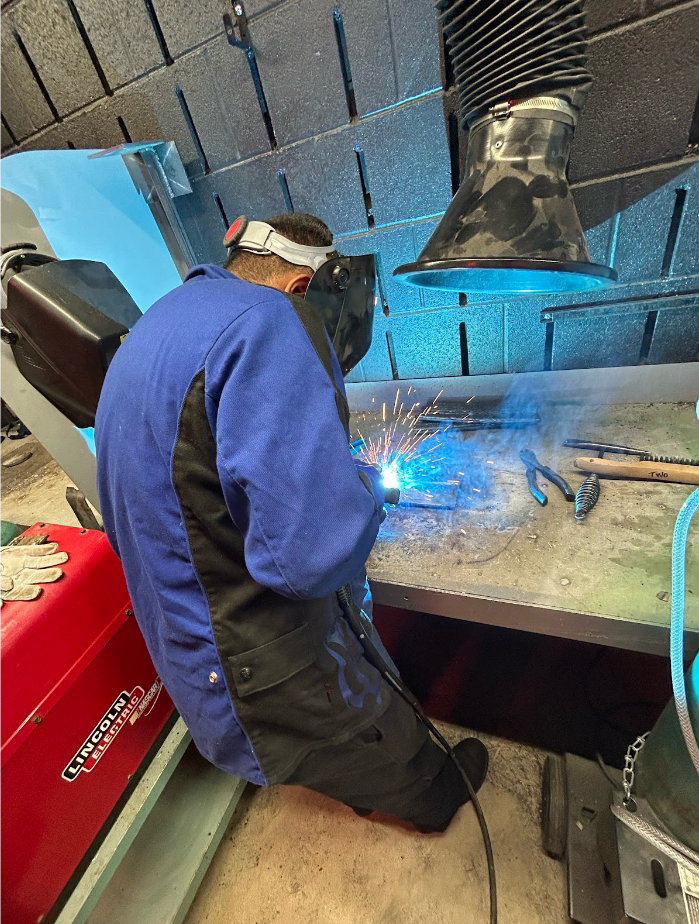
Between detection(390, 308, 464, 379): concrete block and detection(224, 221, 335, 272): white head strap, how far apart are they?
0.74 meters

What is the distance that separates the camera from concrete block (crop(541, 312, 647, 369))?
138 centimetres

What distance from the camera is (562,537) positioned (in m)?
0.98

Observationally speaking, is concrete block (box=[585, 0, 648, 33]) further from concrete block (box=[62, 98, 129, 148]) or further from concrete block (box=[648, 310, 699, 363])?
concrete block (box=[62, 98, 129, 148])

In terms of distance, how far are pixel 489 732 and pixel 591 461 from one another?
1.07 metres

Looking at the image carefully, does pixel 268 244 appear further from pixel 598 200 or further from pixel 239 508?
pixel 598 200

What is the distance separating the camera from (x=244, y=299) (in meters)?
0.71

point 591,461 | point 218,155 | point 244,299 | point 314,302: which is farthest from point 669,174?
point 218,155

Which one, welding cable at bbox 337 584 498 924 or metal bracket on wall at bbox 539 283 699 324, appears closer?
welding cable at bbox 337 584 498 924

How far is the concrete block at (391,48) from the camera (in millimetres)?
1145

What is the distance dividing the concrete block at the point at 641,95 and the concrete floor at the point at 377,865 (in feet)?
6.12

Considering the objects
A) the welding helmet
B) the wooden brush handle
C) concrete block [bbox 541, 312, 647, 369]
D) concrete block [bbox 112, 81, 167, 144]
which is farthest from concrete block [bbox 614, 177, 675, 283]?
concrete block [bbox 112, 81, 167, 144]

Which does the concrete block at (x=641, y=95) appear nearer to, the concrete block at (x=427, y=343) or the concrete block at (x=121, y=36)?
the concrete block at (x=427, y=343)

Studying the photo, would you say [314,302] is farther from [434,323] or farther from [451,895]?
[451,895]

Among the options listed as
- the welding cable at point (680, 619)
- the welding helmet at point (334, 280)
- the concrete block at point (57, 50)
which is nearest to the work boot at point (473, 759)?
the welding cable at point (680, 619)
